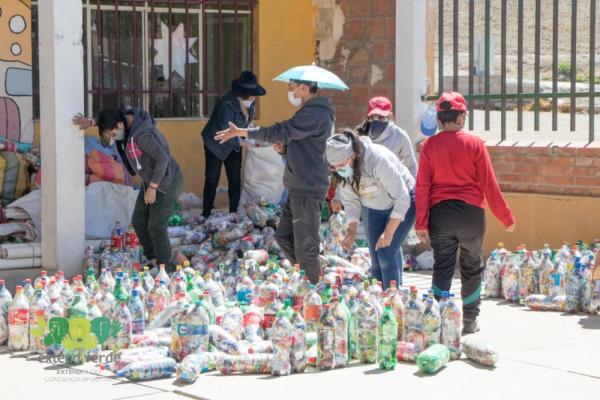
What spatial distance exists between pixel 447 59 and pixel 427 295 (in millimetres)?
26290

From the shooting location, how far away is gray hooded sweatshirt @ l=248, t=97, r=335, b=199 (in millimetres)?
9109

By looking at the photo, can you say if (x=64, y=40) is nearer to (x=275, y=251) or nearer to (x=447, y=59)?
(x=275, y=251)

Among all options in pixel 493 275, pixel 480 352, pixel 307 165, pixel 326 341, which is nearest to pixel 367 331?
pixel 326 341

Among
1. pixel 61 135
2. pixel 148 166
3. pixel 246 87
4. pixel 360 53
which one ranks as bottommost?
pixel 148 166

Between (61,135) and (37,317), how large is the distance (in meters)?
2.84

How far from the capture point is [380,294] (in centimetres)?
792

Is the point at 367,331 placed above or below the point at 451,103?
below

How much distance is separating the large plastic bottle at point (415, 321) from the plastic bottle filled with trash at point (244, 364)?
999 mm

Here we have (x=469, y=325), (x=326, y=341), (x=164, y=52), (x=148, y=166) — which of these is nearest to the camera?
(x=326, y=341)

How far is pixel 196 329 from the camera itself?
7430 millimetres

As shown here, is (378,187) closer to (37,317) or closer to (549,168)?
(37,317)

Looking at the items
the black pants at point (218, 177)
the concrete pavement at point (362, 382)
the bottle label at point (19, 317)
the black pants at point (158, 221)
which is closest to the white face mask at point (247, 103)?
the black pants at point (218, 177)

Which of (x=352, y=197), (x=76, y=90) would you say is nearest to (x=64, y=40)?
(x=76, y=90)

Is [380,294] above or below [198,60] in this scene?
below
